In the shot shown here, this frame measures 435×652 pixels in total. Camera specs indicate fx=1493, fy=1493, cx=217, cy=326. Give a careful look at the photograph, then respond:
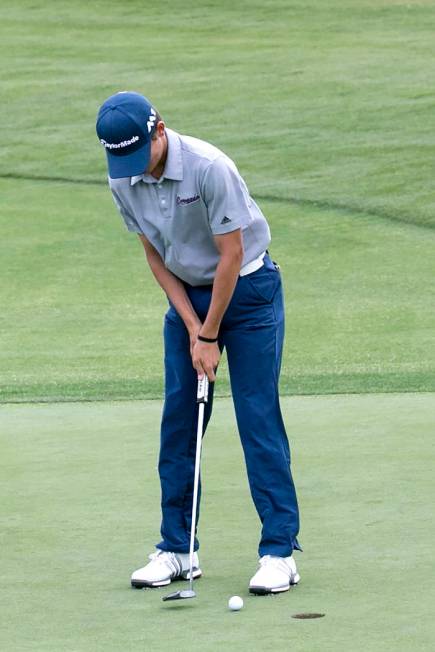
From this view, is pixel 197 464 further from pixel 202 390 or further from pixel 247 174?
pixel 247 174

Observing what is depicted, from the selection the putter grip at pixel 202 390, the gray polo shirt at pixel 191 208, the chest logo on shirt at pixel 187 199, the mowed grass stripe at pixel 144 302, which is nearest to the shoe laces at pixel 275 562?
the putter grip at pixel 202 390

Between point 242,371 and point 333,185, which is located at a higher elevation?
point 242,371

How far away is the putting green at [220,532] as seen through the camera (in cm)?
411

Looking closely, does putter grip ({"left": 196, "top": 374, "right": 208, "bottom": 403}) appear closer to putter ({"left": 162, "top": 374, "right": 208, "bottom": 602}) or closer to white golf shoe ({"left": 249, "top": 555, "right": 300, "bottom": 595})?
putter ({"left": 162, "top": 374, "right": 208, "bottom": 602})

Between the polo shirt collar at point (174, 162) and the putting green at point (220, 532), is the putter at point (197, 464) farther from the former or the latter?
the polo shirt collar at point (174, 162)

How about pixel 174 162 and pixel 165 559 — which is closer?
pixel 174 162

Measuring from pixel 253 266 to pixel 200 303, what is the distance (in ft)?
0.69

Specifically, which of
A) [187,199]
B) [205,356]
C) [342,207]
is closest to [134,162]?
[187,199]

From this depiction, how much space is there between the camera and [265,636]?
13.3ft

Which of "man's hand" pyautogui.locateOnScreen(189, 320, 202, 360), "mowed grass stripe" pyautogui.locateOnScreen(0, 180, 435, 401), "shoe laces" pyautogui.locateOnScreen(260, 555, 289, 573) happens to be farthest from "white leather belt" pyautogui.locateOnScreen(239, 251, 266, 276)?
"mowed grass stripe" pyautogui.locateOnScreen(0, 180, 435, 401)

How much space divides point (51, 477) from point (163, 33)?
75.6 feet

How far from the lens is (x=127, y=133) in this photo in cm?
448

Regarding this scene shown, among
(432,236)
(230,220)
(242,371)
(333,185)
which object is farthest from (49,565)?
(333,185)

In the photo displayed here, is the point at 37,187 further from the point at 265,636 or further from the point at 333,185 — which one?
the point at 265,636
